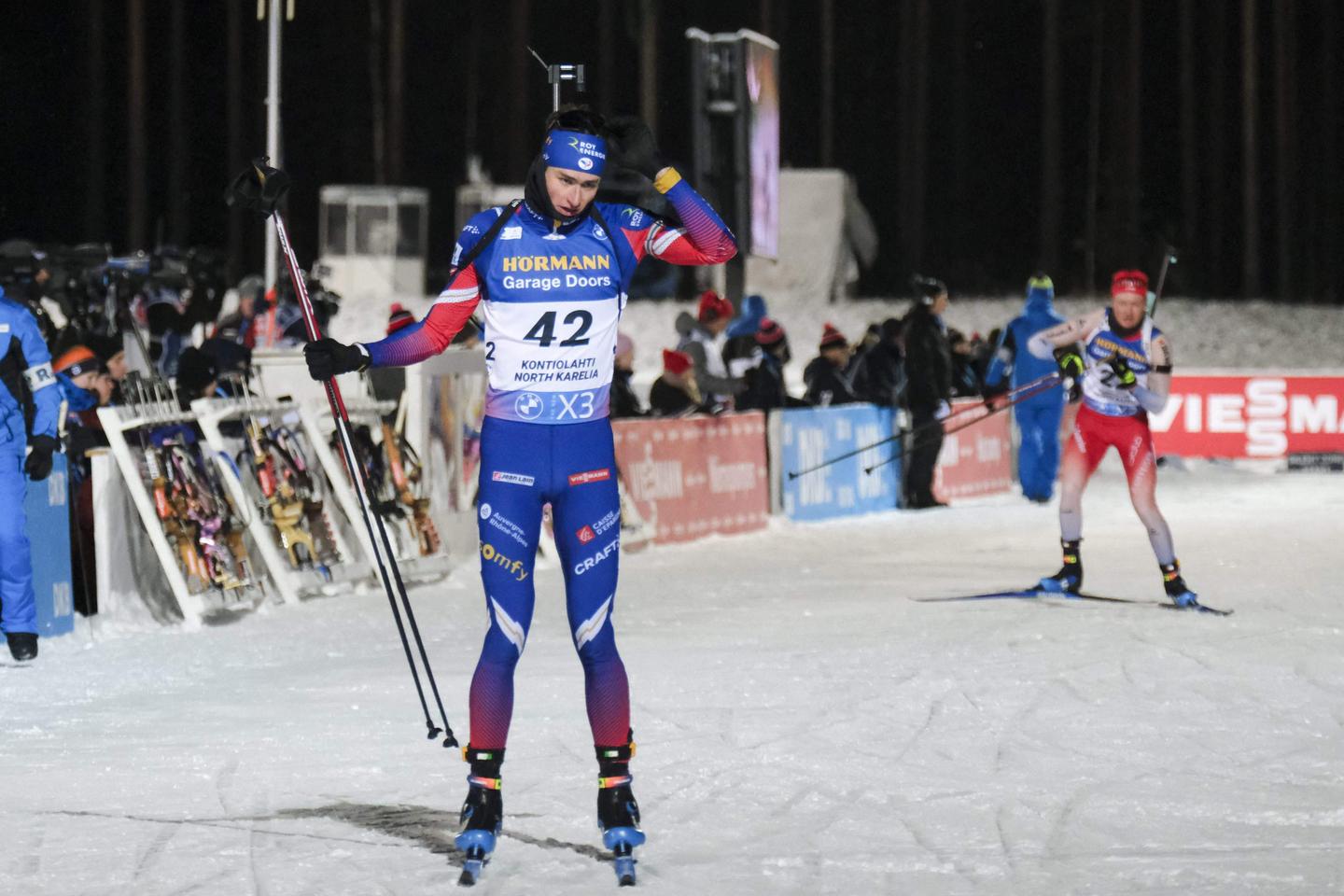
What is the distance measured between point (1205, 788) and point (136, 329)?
811 cm

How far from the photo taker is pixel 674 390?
51.8 feet

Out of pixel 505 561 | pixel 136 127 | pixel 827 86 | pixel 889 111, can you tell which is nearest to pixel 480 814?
pixel 505 561

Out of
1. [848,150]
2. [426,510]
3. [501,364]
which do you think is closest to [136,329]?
[426,510]

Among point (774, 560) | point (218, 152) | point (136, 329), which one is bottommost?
point (774, 560)

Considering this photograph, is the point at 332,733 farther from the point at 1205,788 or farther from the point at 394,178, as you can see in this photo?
the point at 394,178

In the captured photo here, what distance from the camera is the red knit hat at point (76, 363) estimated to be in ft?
35.1

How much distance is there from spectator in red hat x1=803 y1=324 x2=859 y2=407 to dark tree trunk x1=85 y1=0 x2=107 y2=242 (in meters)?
26.5

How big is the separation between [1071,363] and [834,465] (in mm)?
6517

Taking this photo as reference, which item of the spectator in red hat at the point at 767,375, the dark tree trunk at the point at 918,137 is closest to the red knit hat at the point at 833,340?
the spectator in red hat at the point at 767,375

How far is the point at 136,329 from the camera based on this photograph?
12469 mm

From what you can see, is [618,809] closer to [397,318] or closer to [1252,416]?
[397,318]

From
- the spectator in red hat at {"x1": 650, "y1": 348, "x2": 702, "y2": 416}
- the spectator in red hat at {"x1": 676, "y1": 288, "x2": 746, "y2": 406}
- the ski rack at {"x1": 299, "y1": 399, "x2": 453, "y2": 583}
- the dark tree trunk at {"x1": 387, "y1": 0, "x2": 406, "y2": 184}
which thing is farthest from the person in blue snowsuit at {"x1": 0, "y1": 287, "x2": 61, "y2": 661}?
the dark tree trunk at {"x1": 387, "y1": 0, "x2": 406, "y2": 184}

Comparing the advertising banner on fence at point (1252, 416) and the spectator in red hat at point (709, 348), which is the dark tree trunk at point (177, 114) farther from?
the spectator in red hat at point (709, 348)

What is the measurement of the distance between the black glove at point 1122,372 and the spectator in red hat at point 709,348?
5.26 meters
